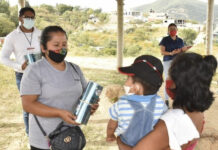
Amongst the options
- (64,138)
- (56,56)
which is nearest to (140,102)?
(64,138)

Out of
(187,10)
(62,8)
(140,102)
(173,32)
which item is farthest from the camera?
(187,10)

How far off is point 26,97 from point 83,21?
33874 mm

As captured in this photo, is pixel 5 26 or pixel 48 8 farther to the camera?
pixel 48 8

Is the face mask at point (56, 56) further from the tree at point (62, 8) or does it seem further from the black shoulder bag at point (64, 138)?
the tree at point (62, 8)

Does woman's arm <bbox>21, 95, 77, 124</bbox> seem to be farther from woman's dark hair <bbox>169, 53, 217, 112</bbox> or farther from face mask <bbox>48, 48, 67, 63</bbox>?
woman's dark hair <bbox>169, 53, 217, 112</bbox>

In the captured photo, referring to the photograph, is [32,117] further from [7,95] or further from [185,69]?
[7,95]

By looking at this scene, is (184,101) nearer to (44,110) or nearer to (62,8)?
(44,110)

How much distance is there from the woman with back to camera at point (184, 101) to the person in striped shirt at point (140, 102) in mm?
83

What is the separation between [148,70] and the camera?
1.43 meters

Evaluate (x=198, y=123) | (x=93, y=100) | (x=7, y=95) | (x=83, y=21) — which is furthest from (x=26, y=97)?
(x=83, y=21)

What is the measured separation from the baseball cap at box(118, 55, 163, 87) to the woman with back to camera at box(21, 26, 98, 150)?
1.71 feet

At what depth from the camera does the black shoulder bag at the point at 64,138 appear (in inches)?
67.3

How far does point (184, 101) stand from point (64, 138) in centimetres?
87

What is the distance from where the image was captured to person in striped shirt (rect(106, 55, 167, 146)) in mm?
1424
